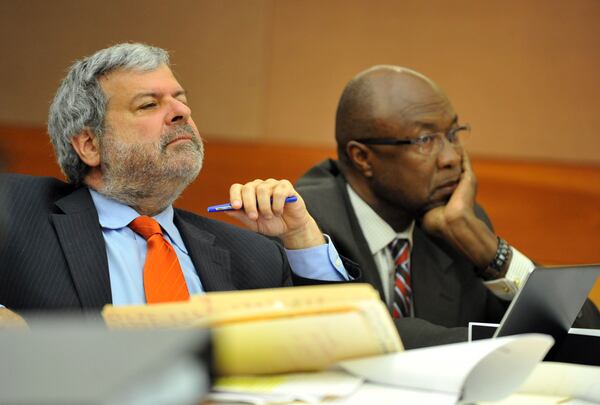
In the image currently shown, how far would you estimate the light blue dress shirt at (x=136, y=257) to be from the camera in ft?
5.97

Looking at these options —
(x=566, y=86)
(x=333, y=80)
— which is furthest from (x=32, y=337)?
(x=566, y=86)

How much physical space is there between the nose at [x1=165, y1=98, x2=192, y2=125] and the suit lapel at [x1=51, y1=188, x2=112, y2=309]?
304 mm

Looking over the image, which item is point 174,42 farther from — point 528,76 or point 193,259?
point 193,259

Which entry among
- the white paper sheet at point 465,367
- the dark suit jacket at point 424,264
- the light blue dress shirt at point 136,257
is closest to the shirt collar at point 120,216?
the light blue dress shirt at point 136,257

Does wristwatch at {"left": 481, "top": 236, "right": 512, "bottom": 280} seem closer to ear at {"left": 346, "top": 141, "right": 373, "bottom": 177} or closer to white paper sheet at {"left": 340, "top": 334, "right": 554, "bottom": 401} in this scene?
ear at {"left": 346, "top": 141, "right": 373, "bottom": 177}

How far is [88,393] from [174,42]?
3.65 meters

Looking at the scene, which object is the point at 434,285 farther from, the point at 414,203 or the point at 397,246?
the point at 414,203

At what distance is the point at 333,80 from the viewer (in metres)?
3.96

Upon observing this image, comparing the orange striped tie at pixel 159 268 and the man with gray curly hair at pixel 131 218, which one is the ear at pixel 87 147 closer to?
the man with gray curly hair at pixel 131 218

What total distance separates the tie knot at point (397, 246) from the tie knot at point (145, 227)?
924 millimetres

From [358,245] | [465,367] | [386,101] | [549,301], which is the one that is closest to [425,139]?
[386,101]

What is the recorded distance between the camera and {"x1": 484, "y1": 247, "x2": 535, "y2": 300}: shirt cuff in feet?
8.29

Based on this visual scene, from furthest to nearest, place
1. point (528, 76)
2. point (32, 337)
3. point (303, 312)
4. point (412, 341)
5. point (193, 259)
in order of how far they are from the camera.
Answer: point (528, 76) → point (193, 259) → point (412, 341) → point (303, 312) → point (32, 337)

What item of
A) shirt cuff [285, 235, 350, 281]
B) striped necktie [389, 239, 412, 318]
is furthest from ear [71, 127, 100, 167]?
striped necktie [389, 239, 412, 318]
